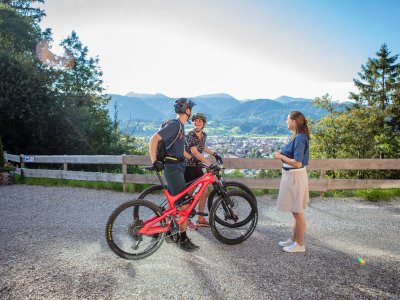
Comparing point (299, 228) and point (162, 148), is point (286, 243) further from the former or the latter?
point (162, 148)

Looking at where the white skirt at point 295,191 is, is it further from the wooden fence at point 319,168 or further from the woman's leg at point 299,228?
the wooden fence at point 319,168

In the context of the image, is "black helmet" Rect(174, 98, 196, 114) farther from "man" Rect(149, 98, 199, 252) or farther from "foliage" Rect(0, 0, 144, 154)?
"foliage" Rect(0, 0, 144, 154)

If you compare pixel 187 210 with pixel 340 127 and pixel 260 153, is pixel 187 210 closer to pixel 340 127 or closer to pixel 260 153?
pixel 260 153

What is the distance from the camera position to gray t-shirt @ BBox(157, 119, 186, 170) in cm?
406

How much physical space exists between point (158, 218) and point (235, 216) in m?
1.34

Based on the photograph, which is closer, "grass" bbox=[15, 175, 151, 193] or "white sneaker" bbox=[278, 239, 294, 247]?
"white sneaker" bbox=[278, 239, 294, 247]

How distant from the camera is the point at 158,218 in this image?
4.20 m

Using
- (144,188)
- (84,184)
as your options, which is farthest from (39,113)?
(144,188)

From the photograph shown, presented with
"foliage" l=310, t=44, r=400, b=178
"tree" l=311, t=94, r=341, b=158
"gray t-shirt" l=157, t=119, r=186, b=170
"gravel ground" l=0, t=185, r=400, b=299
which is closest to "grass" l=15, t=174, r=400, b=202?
"gravel ground" l=0, t=185, r=400, b=299

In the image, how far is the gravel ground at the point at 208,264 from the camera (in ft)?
10.9

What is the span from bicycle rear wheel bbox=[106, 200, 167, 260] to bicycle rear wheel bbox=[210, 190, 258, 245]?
929mm

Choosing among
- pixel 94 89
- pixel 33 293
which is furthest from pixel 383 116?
pixel 33 293

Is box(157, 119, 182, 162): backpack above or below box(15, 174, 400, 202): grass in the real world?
above

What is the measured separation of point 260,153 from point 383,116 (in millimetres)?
17831
